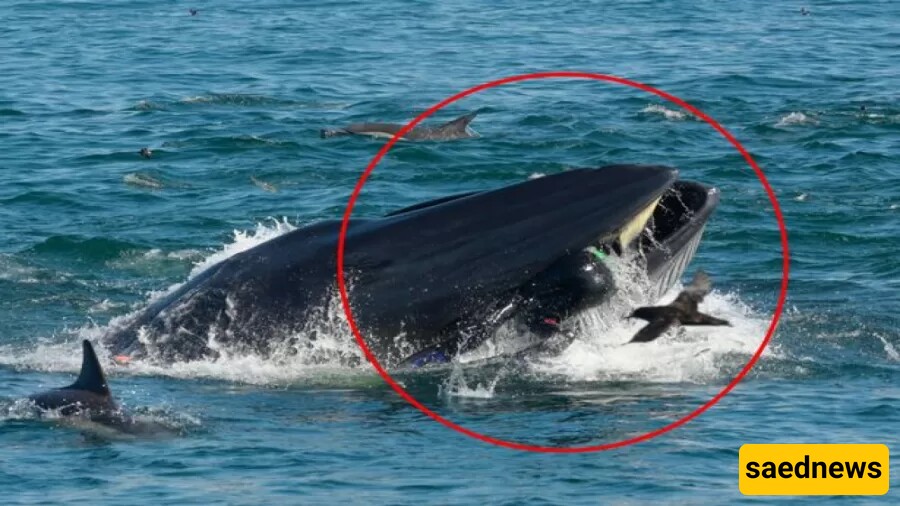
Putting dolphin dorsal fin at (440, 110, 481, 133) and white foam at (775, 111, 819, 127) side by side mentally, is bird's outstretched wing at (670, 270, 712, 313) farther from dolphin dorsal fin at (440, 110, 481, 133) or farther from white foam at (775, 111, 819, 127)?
white foam at (775, 111, 819, 127)

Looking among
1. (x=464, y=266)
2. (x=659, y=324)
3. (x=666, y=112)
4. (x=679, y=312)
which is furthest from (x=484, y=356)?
(x=666, y=112)

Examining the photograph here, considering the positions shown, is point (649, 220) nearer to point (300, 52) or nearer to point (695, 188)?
point (695, 188)

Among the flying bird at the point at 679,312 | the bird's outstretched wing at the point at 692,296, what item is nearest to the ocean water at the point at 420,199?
the flying bird at the point at 679,312

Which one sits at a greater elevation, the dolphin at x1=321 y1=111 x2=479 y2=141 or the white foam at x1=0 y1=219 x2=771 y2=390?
the dolphin at x1=321 y1=111 x2=479 y2=141

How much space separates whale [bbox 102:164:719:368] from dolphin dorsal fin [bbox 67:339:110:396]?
1.21 metres

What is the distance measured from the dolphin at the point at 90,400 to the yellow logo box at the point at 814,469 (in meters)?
5.46

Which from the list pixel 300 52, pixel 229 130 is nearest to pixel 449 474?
pixel 229 130

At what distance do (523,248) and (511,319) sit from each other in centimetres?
66

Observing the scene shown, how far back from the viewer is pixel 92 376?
16078 millimetres

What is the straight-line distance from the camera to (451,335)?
16.4m

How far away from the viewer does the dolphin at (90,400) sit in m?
16.0

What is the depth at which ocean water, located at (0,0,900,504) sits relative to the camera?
15.6 m

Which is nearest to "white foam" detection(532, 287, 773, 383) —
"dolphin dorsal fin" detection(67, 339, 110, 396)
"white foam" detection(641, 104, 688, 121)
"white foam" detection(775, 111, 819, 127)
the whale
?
the whale

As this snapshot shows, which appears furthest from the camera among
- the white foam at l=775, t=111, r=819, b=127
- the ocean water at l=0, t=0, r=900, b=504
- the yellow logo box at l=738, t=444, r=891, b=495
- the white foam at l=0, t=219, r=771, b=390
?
the white foam at l=775, t=111, r=819, b=127
